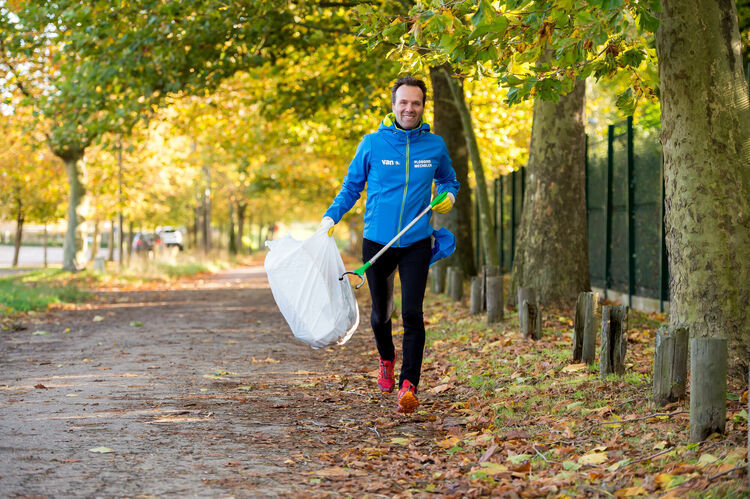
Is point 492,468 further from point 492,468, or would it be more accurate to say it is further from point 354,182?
point 354,182

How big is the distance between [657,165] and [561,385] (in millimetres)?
5038

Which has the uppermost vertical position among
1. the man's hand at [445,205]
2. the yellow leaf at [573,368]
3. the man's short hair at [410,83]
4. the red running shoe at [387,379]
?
the man's short hair at [410,83]

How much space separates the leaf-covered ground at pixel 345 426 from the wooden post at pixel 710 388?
3.6 inches

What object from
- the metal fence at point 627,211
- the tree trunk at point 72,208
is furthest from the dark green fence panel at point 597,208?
the tree trunk at point 72,208

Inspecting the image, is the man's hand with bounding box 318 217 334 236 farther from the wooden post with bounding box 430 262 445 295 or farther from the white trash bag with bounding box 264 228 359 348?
the wooden post with bounding box 430 262 445 295

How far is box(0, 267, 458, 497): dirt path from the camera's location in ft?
13.0

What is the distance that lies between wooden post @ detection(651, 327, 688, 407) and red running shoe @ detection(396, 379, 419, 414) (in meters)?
1.56

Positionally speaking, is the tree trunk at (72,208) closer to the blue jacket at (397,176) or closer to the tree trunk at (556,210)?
the tree trunk at (556,210)

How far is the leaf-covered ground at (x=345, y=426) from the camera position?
3.88 metres

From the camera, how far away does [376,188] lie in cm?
575

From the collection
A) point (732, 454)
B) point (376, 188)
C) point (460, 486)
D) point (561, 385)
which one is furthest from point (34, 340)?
point (732, 454)

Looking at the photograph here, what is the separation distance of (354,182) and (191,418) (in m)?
1.91

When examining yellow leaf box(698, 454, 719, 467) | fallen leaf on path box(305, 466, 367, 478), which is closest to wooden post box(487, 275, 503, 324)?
fallen leaf on path box(305, 466, 367, 478)

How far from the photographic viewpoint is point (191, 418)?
209 inches
